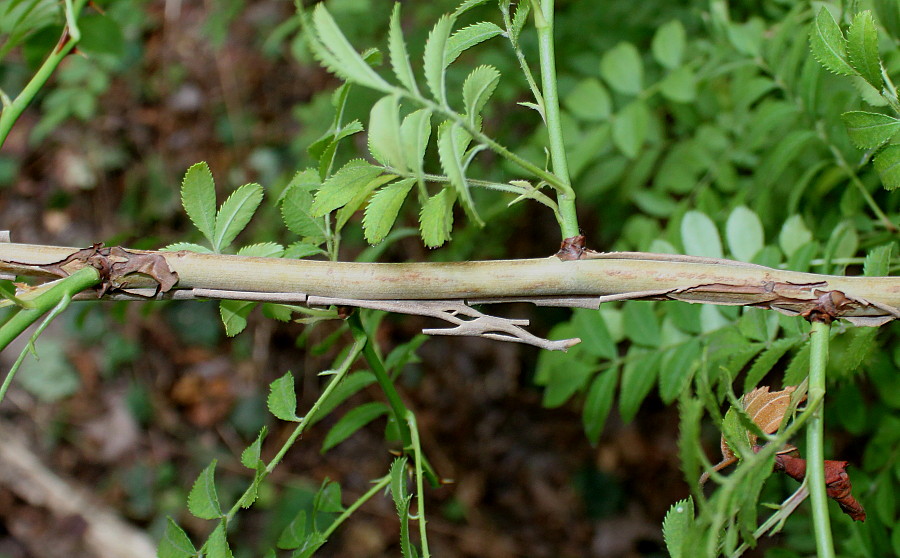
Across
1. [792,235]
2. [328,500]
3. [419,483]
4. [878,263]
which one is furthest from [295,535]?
[792,235]

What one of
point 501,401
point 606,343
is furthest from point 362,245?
point 606,343

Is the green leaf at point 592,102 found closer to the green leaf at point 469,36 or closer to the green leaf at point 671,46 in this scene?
the green leaf at point 671,46

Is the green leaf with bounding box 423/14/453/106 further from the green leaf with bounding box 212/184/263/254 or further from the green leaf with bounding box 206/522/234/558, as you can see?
the green leaf with bounding box 206/522/234/558

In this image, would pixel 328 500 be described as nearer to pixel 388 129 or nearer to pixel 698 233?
pixel 388 129

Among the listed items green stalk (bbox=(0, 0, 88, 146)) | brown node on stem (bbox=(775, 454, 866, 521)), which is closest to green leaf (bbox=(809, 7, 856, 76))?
brown node on stem (bbox=(775, 454, 866, 521))

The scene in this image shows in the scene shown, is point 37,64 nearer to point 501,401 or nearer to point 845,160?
point 845,160

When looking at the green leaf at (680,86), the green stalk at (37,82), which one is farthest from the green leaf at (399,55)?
the green leaf at (680,86)
